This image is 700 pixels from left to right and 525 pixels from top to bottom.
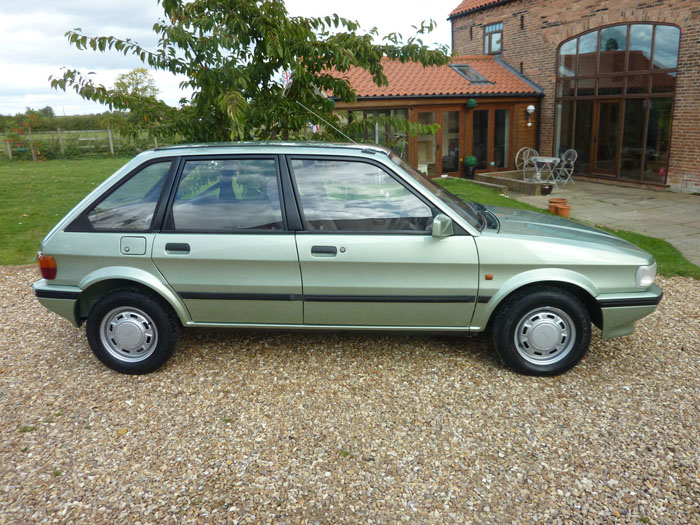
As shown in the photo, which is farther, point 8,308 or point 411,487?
point 8,308

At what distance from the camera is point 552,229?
4438 millimetres

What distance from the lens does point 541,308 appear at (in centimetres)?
409

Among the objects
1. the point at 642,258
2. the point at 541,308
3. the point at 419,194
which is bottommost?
the point at 541,308

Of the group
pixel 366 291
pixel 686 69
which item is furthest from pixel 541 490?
pixel 686 69

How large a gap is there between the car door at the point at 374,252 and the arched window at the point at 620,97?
13.1m

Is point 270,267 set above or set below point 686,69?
below

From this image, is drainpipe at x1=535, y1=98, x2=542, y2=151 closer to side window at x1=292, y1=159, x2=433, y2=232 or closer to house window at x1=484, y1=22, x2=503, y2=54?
house window at x1=484, y1=22, x2=503, y2=54

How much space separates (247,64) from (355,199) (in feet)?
10.8

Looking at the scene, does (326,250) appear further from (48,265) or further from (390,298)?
(48,265)

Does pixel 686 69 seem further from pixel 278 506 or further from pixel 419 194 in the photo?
pixel 278 506

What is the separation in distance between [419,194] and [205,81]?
3.44 metres

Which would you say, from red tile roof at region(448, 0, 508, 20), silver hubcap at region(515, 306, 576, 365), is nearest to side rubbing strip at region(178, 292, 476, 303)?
silver hubcap at region(515, 306, 576, 365)

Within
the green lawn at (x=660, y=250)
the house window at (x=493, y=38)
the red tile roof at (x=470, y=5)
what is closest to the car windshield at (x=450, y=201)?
the green lawn at (x=660, y=250)

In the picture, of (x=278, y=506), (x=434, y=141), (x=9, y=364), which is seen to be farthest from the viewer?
(x=434, y=141)
